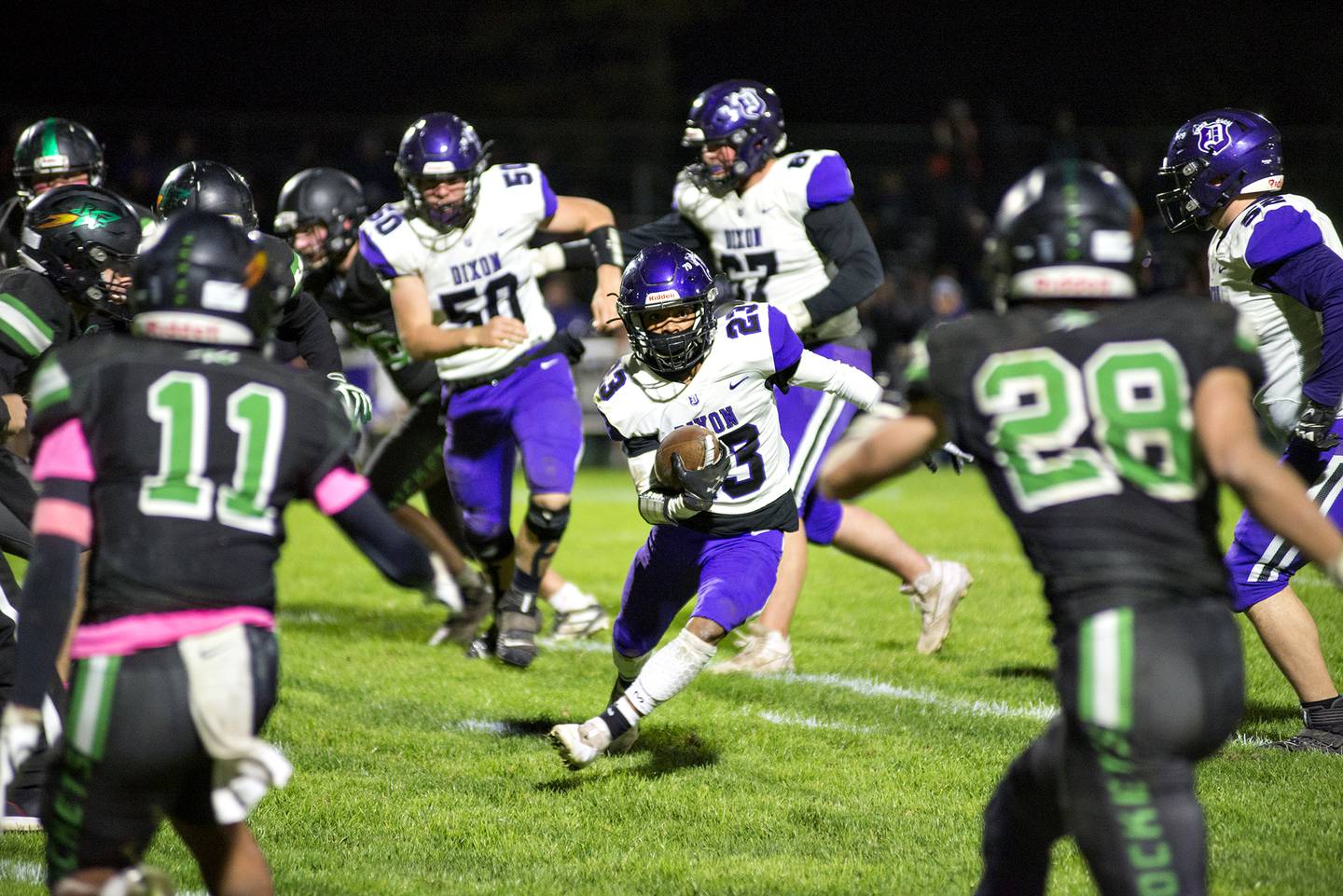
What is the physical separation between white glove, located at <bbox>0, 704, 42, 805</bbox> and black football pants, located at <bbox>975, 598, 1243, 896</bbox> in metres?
1.82

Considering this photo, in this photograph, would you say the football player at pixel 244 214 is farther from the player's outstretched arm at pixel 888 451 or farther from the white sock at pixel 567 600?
the player's outstretched arm at pixel 888 451

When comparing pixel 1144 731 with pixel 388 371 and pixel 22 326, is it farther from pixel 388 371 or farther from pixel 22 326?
pixel 388 371

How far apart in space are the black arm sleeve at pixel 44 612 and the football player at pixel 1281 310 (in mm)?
3425

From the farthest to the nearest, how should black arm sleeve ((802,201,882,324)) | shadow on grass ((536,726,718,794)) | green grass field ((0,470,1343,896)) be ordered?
black arm sleeve ((802,201,882,324))
shadow on grass ((536,726,718,794))
green grass field ((0,470,1343,896))

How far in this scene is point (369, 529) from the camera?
2.71 metres

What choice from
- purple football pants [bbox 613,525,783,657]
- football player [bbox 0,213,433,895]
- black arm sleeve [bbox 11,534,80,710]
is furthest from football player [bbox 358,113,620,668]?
black arm sleeve [bbox 11,534,80,710]

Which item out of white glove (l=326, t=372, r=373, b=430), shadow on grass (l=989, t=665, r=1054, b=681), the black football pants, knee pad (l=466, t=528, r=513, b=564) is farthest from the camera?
knee pad (l=466, t=528, r=513, b=564)

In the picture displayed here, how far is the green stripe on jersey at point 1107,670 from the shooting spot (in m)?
2.42

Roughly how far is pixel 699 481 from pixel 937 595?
2.17m

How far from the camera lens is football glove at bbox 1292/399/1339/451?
4387mm

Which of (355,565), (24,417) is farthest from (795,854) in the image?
(355,565)

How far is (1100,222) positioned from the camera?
2617 mm

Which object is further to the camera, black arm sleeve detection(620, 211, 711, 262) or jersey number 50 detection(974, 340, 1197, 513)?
black arm sleeve detection(620, 211, 711, 262)

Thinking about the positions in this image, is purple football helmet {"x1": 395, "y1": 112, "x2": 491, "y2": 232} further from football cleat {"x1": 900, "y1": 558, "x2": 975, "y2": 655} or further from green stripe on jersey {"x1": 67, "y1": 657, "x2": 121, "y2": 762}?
green stripe on jersey {"x1": 67, "y1": 657, "x2": 121, "y2": 762}
